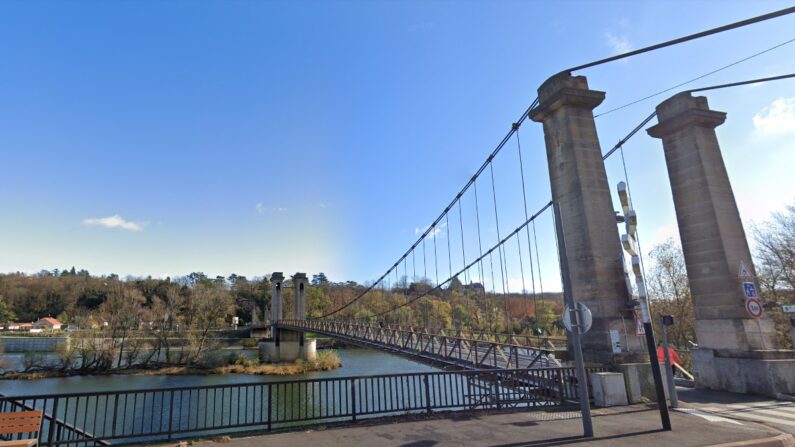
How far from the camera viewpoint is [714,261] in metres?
11.6

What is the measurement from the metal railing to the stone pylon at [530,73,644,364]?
158cm

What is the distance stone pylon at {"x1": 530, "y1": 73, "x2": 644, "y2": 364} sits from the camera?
9859mm

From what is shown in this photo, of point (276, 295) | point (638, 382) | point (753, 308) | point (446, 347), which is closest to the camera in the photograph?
point (638, 382)

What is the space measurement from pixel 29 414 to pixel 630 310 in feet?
37.9

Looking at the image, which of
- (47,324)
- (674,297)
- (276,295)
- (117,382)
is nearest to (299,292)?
(276,295)

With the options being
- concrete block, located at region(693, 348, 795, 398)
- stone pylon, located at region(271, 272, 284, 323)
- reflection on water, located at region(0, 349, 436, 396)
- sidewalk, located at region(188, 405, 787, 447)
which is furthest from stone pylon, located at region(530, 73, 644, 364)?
stone pylon, located at region(271, 272, 284, 323)

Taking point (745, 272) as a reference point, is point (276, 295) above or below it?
above

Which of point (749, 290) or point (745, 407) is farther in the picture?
point (749, 290)

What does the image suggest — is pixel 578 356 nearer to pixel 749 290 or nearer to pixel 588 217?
pixel 588 217

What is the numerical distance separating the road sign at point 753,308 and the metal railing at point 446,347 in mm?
5203

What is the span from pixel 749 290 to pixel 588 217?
5314 millimetres

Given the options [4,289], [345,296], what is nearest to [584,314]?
[345,296]

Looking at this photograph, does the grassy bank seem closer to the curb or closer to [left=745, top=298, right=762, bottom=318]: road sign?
[left=745, top=298, right=762, bottom=318]: road sign

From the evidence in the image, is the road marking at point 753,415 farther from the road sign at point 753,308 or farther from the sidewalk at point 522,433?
the road sign at point 753,308
